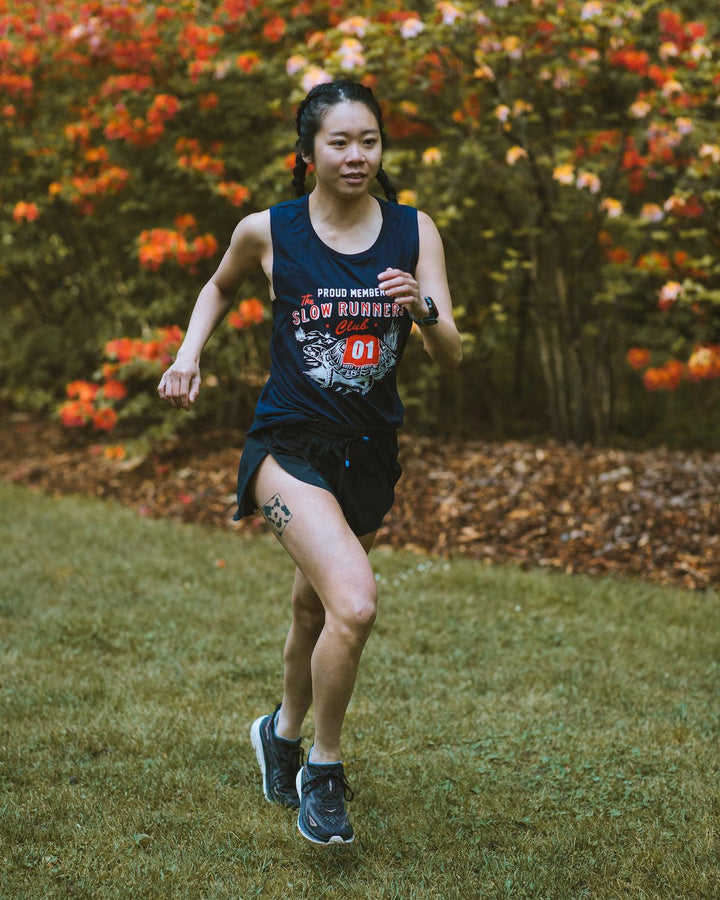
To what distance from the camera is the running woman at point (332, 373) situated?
9.08 ft

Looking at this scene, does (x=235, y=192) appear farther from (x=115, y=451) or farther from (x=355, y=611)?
(x=355, y=611)

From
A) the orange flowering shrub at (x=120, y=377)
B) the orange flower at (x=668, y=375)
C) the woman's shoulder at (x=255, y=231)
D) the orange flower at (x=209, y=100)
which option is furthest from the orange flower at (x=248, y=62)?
the woman's shoulder at (x=255, y=231)

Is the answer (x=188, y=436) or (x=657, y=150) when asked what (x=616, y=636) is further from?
(x=188, y=436)

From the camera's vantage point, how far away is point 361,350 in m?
2.88

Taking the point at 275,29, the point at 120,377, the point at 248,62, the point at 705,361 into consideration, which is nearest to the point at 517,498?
the point at 705,361

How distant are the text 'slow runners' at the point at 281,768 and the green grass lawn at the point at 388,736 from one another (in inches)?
2.1

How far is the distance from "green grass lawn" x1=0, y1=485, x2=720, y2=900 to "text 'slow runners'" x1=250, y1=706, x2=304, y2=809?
0.05 metres

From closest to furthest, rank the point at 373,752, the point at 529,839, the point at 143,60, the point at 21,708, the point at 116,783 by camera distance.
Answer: the point at 529,839 → the point at 116,783 → the point at 373,752 → the point at 21,708 → the point at 143,60

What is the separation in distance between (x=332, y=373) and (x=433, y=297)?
0.38 meters

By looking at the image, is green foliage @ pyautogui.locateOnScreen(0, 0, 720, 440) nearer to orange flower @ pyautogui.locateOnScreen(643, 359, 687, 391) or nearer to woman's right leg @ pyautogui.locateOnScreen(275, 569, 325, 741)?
orange flower @ pyautogui.locateOnScreen(643, 359, 687, 391)

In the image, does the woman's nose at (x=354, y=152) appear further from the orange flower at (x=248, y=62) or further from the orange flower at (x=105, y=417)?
the orange flower at (x=105, y=417)

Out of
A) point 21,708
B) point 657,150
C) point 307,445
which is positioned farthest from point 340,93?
Answer: point 657,150

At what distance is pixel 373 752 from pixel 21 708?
1431 millimetres

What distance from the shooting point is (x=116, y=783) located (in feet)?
10.9
